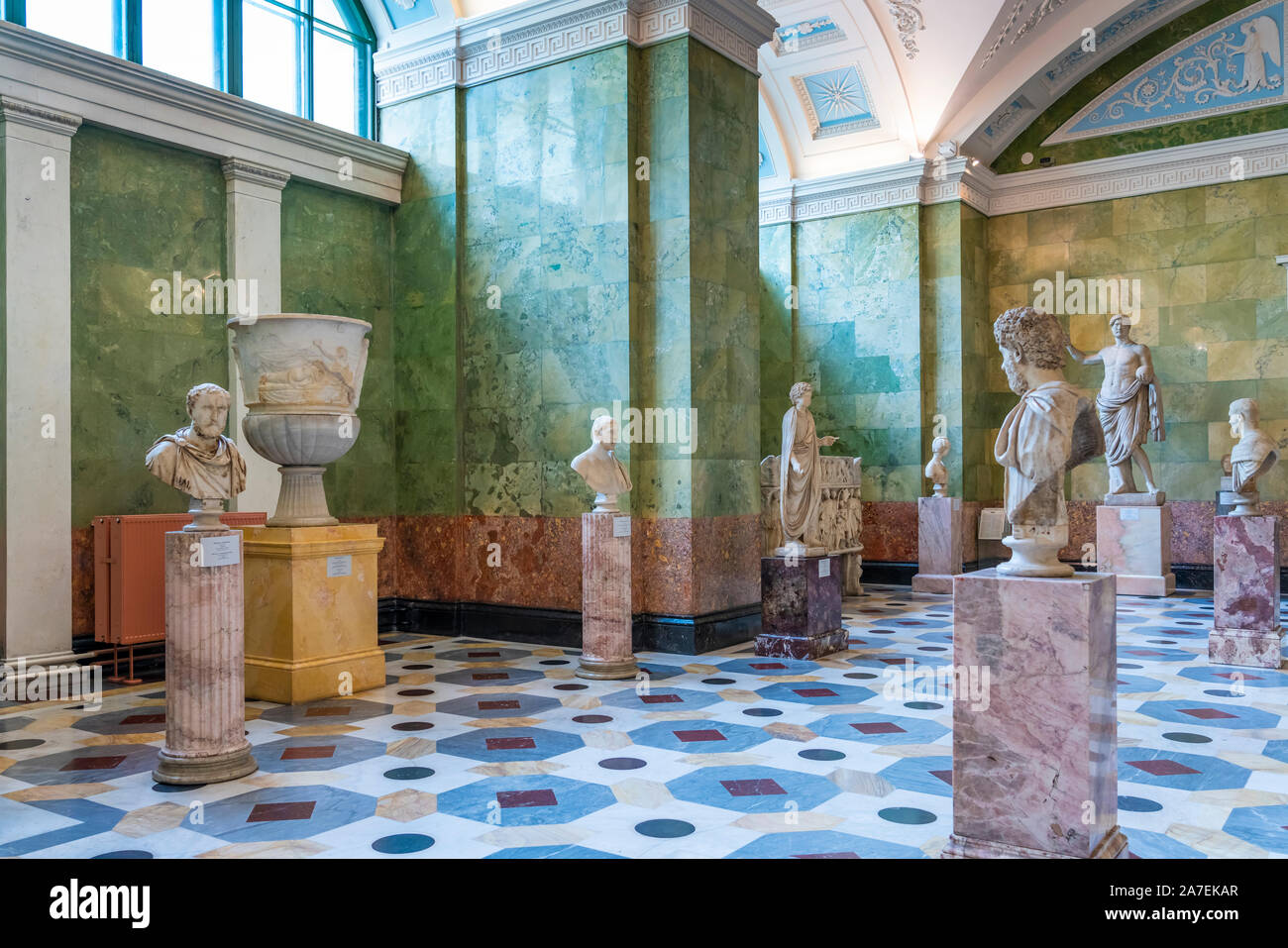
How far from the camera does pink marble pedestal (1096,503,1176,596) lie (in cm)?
1196

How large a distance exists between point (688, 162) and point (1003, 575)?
6.03 meters

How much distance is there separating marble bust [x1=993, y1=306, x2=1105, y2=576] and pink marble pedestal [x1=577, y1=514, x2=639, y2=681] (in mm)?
4029

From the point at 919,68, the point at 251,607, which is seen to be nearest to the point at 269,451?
the point at 251,607

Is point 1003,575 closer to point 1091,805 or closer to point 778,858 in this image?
point 1091,805

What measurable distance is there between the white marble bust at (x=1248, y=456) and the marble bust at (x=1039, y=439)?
16.5 ft

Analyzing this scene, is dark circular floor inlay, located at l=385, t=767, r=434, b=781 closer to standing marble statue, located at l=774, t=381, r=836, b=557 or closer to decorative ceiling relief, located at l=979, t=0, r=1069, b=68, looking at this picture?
standing marble statue, located at l=774, t=381, r=836, b=557

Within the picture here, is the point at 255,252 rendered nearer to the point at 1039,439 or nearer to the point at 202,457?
the point at 202,457

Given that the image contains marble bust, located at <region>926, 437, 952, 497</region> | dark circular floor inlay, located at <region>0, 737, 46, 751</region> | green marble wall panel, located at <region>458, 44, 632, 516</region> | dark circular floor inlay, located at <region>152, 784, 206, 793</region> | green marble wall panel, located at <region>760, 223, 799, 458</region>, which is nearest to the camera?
dark circular floor inlay, located at <region>152, 784, 206, 793</region>

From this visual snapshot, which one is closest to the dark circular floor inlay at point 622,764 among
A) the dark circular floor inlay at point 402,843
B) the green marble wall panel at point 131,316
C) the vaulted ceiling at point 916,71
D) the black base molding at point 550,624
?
the dark circular floor inlay at point 402,843

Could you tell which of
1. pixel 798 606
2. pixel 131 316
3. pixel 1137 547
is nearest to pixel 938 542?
pixel 1137 547

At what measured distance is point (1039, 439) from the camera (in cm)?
370

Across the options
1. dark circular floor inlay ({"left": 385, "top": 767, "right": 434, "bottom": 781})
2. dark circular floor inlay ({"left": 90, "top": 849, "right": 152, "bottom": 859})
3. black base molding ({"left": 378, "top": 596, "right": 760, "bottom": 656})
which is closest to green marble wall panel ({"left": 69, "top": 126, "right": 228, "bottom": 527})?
black base molding ({"left": 378, "top": 596, "right": 760, "bottom": 656})

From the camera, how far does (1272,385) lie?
12812 millimetres

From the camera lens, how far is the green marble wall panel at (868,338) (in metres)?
13.8
